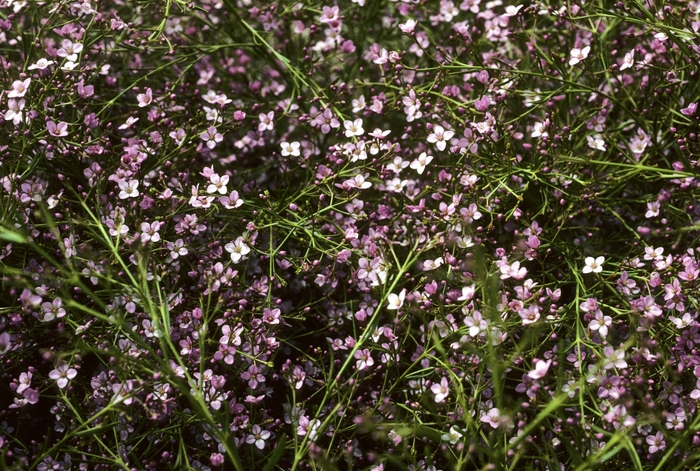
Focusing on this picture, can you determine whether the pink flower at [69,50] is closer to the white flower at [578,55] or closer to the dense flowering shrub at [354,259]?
the dense flowering shrub at [354,259]

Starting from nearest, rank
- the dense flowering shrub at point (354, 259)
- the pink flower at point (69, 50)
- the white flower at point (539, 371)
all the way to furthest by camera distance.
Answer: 1. the white flower at point (539, 371)
2. the dense flowering shrub at point (354, 259)
3. the pink flower at point (69, 50)

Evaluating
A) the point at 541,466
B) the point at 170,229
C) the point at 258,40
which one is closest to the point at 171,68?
the point at 258,40

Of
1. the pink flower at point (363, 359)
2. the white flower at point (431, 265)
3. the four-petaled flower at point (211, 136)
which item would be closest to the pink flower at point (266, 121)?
the four-petaled flower at point (211, 136)

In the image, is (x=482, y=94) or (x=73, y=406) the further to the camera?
(x=482, y=94)

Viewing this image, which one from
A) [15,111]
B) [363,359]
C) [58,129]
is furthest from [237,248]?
[15,111]

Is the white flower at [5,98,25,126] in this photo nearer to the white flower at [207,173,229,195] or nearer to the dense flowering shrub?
the dense flowering shrub

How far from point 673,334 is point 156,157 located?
1.49m

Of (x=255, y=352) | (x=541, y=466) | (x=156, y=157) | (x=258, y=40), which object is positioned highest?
(x=258, y=40)

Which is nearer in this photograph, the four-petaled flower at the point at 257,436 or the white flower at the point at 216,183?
the four-petaled flower at the point at 257,436

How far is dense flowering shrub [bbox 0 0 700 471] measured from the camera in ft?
5.72

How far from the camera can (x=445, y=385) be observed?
5.84 feet

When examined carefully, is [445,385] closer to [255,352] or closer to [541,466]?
[541,466]

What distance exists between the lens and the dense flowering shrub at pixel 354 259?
174 centimetres

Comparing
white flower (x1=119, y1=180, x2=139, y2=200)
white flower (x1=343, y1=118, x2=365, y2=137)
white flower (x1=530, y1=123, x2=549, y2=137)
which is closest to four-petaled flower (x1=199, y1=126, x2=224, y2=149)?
white flower (x1=119, y1=180, x2=139, y2=200)
